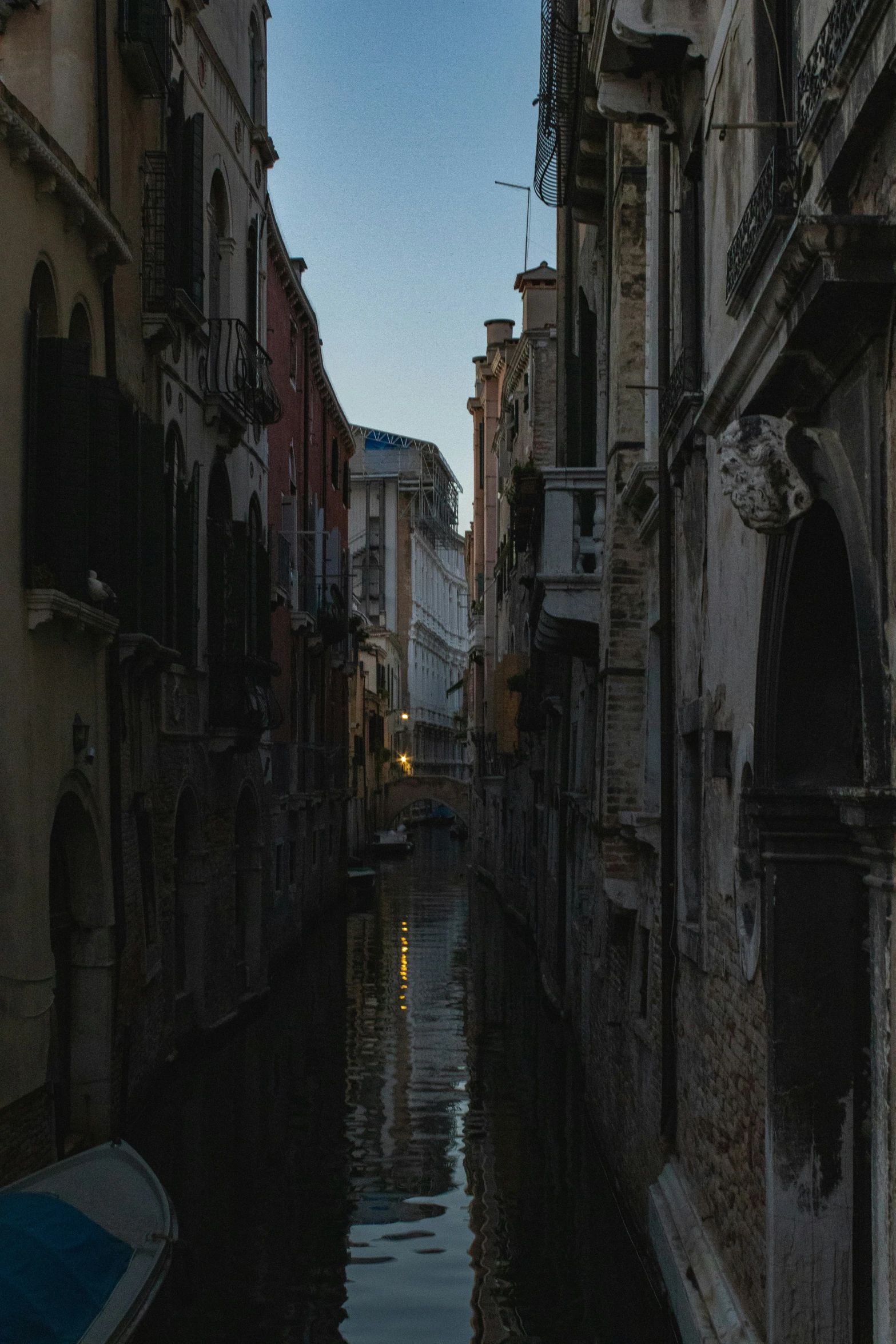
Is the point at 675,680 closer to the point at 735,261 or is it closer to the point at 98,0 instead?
the point at 735,261

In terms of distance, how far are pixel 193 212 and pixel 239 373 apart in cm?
300

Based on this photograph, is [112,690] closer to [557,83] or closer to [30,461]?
[30,461]

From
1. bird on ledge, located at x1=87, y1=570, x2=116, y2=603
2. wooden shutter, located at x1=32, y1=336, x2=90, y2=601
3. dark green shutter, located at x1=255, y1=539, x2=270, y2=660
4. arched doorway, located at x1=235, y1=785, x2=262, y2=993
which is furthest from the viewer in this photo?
arched doorway, located at x1=235, y1=785, x2=262, y2=993

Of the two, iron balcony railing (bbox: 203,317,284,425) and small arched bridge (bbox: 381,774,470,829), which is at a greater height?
iron balcony railing (bbox: 203,317,284,425)

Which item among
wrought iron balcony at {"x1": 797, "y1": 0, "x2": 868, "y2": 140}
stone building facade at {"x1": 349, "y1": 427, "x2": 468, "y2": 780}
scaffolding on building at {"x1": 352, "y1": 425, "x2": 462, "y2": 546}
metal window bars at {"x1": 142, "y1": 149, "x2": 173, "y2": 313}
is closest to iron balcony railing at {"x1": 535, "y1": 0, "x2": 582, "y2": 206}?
metal window bars at {"x1": 142, "y1": 149, "x2": 173, "y2": 313}

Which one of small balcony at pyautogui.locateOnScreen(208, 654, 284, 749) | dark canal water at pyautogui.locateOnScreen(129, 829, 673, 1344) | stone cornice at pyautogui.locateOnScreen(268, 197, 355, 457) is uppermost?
stone cornice at pyautogui.locateOnScreen(268, 197, 355, 457)

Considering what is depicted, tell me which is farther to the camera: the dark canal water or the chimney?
the chimney

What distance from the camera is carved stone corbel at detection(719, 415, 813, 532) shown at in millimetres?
5613

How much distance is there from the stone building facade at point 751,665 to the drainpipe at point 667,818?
22 millimetres

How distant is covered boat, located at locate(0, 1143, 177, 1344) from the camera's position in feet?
22.7

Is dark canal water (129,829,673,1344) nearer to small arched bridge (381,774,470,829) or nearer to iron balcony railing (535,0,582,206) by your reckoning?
iron balcony railing (535,0,582,206)

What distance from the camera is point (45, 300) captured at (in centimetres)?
1124

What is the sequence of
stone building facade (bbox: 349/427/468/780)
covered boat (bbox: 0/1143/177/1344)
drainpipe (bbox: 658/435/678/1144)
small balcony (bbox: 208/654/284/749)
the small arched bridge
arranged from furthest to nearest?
stone building facade (bbox: 349/427/468/780), the small arched bridge, small balcony (bbox: 208/654/284/749), drainpipe (bbox: 658/435/678/1144), covered boat (bbox: 0/1143/177/1344)

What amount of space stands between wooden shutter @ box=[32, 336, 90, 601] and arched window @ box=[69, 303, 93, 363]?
1.22 meters
